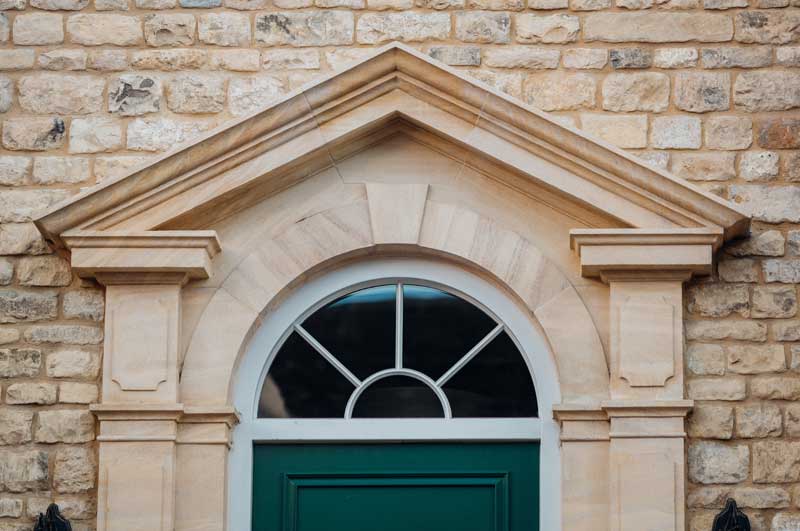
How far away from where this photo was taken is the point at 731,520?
8453mm

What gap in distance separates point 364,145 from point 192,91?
964 millimetres

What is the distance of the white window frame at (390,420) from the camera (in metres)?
8.80

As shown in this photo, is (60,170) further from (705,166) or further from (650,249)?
(705,166)

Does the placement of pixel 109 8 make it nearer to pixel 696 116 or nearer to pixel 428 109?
pixel 428 109

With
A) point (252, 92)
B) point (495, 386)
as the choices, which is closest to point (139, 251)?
point (252, 92)

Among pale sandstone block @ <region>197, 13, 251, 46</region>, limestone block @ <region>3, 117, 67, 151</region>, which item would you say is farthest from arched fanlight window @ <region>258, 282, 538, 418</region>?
limestone block @ <region>3, 117, 67, 151</region>

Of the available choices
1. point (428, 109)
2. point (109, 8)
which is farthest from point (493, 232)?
point (109, 8)

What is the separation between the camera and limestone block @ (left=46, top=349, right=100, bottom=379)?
8750 mm

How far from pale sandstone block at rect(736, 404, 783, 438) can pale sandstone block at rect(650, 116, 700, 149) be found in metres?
1.45

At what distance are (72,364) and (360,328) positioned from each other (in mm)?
1514

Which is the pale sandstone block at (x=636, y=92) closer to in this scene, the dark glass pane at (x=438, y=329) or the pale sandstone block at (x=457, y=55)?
the pale sandstone block at (x=457, y=55)

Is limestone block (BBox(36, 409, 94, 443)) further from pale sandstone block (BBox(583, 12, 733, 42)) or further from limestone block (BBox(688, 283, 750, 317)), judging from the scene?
pale sandstone block (BBox(583, 12, 733, 42))

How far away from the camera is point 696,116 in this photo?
9031 millimetres

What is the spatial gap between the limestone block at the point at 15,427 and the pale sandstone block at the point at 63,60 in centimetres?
188
